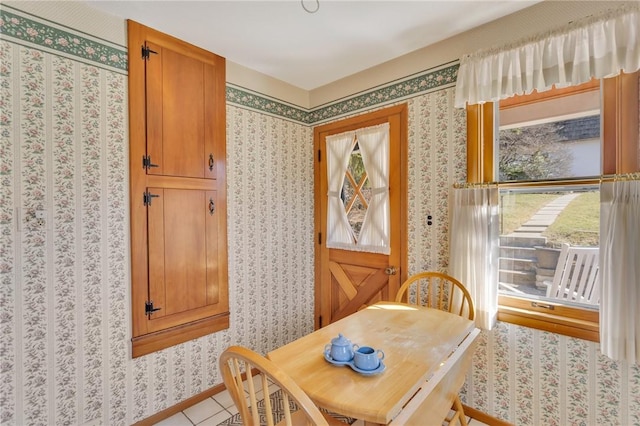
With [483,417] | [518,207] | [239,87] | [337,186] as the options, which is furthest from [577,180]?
[239,87]

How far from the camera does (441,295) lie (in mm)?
2207

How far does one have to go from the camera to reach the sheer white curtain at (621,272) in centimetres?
149

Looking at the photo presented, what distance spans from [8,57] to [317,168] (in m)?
2.24

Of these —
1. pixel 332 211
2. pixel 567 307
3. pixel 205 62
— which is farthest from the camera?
pixel 332 211

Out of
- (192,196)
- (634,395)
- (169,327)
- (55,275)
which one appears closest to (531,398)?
(634,395)

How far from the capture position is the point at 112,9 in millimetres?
1857

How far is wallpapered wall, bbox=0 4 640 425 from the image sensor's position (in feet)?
5.21

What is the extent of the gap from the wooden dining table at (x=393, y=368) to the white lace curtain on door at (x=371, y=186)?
910mm

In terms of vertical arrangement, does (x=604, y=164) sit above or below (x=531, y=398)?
above

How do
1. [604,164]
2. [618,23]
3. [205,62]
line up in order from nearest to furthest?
1. [618,23]
2. [604,164]
3. [205,62]

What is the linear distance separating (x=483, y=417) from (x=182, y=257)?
2.33 metres

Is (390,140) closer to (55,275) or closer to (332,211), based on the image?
(332,211)

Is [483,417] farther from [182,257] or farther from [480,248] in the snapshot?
[182,257]

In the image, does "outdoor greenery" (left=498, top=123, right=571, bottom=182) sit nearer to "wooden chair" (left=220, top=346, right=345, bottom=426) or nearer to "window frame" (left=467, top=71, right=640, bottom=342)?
"window frame" (left=467, top=71, right=640, bottom=342)
